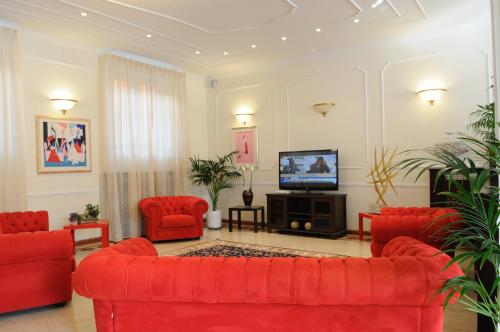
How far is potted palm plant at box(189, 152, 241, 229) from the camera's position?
25.5ft

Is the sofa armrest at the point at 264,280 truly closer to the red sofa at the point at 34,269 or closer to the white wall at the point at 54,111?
the red sofa at the point at 34,269

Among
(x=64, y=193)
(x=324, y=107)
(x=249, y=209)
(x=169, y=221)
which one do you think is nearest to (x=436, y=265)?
(x=169, y=221)

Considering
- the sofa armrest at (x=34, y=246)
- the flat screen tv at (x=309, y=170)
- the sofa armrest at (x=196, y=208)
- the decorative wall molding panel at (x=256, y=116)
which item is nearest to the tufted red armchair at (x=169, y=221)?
the sofa armrest at (x=196, y=208)

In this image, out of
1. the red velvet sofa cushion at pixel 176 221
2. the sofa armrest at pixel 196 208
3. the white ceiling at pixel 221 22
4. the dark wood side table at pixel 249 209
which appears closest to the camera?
the white ceiling at pixel 221 22

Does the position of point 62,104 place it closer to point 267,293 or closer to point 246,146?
point 246,146

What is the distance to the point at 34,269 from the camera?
3.37 metres

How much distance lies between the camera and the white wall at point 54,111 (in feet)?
18.7

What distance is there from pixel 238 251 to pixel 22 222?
9.61 ft

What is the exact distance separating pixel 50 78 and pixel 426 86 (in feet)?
19.8

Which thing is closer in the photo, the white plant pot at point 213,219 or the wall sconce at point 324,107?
the wall sconce at point 324,107

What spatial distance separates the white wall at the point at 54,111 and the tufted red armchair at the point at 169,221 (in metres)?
0.93

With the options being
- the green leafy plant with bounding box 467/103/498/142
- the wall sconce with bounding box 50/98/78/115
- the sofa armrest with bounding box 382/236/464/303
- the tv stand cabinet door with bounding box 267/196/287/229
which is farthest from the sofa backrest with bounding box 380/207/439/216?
the wall sconce with bounding box 50/98/78/115

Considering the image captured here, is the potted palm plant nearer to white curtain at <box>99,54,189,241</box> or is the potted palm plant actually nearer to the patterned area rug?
white curtain at <box>99,54,189,241</box>

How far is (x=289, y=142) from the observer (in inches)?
297
